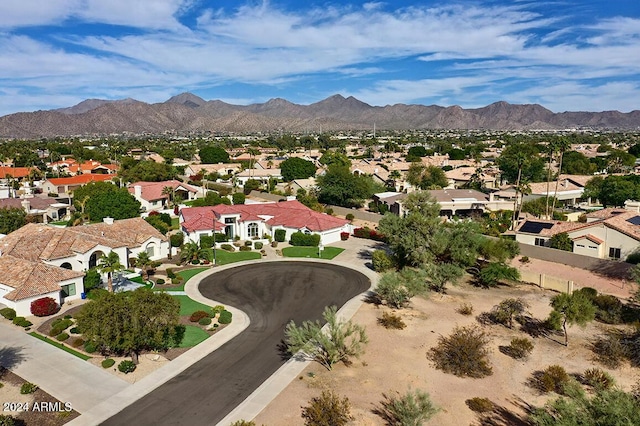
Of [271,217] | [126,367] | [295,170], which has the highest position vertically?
[295,170]

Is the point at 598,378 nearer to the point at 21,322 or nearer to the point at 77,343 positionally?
the point at 77,343

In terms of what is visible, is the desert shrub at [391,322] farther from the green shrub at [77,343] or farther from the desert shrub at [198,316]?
the green shrub at [77,343]

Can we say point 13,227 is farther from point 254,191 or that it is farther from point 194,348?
point 254,191

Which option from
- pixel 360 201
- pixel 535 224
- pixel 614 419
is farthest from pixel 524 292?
pixel 360 201

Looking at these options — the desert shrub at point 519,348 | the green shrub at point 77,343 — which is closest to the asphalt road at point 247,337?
the green shrub at point 77,343

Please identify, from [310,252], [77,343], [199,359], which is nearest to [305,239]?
[310,252]

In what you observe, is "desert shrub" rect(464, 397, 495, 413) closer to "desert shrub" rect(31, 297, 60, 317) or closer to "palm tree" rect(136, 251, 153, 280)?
"desert shrub" rect(31, 297, 60, 317)
